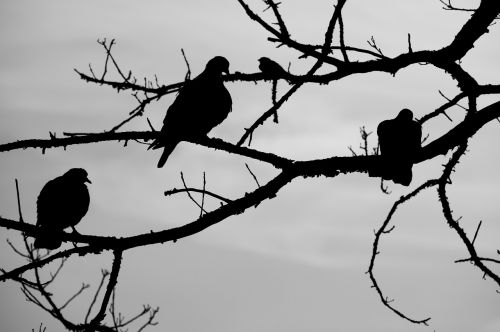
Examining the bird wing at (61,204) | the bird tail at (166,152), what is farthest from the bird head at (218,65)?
the bird wing at (61,204)

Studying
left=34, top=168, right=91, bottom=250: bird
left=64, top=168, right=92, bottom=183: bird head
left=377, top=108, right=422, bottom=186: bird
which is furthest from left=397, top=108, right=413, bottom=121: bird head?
left=64, top=168, right=92, bottom=183: bird head

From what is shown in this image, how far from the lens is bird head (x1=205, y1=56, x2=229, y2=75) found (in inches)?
261

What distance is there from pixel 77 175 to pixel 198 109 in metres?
3.11

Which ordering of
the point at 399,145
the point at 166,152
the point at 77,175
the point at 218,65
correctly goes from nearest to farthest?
the point at 399,145, the point at 166,152, the point at 218,65, the point at 77,175

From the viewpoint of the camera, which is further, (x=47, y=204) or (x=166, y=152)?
(x=47, y=204)

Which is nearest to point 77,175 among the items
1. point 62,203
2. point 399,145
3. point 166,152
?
point 62,203

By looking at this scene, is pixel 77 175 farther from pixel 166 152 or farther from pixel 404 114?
pixel 404 114

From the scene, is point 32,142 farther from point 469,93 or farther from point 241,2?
point 469,93

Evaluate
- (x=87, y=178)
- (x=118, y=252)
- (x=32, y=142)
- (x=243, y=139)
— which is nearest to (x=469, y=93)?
(x=243, y=139)

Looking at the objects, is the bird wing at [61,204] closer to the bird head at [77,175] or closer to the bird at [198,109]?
the bird head at [77,175]

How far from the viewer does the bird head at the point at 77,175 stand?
8.41 meters

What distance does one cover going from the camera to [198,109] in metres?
6.15

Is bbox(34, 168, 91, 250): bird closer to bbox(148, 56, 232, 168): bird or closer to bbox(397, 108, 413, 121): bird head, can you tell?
bbox(148, 56, 232, 168): bird

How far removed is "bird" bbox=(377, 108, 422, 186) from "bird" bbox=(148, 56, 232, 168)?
177 cm
